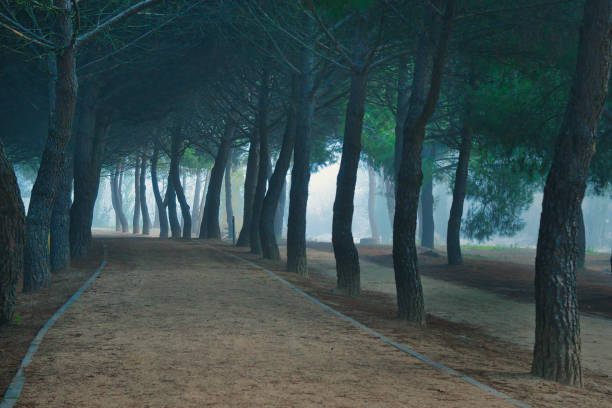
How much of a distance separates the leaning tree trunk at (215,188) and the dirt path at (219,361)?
20625mm

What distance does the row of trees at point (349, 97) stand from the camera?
7.89 m

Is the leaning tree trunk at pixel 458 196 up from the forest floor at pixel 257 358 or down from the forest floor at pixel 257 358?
up

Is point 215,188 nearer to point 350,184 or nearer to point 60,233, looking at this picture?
point 60,233

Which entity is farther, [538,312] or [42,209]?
[42,209]

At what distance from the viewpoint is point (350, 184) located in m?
14.9

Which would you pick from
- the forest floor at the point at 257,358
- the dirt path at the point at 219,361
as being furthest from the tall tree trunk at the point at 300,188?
the dirt path at the point at 219,361

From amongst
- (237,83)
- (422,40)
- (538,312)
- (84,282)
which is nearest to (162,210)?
(237,83)

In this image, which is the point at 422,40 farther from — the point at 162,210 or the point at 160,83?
the point at 162,210

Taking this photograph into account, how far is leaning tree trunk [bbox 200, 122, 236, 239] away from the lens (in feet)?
107

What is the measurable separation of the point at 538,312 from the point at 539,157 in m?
9.75

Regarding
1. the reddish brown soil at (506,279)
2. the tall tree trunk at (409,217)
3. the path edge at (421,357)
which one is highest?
the tall tree trunk at (409,217)

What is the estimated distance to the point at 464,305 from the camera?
1565 centimetres

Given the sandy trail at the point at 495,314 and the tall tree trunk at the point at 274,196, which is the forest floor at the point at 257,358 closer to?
the sandy trail at the point at 495,314

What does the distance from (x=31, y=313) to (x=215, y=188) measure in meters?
24.0
